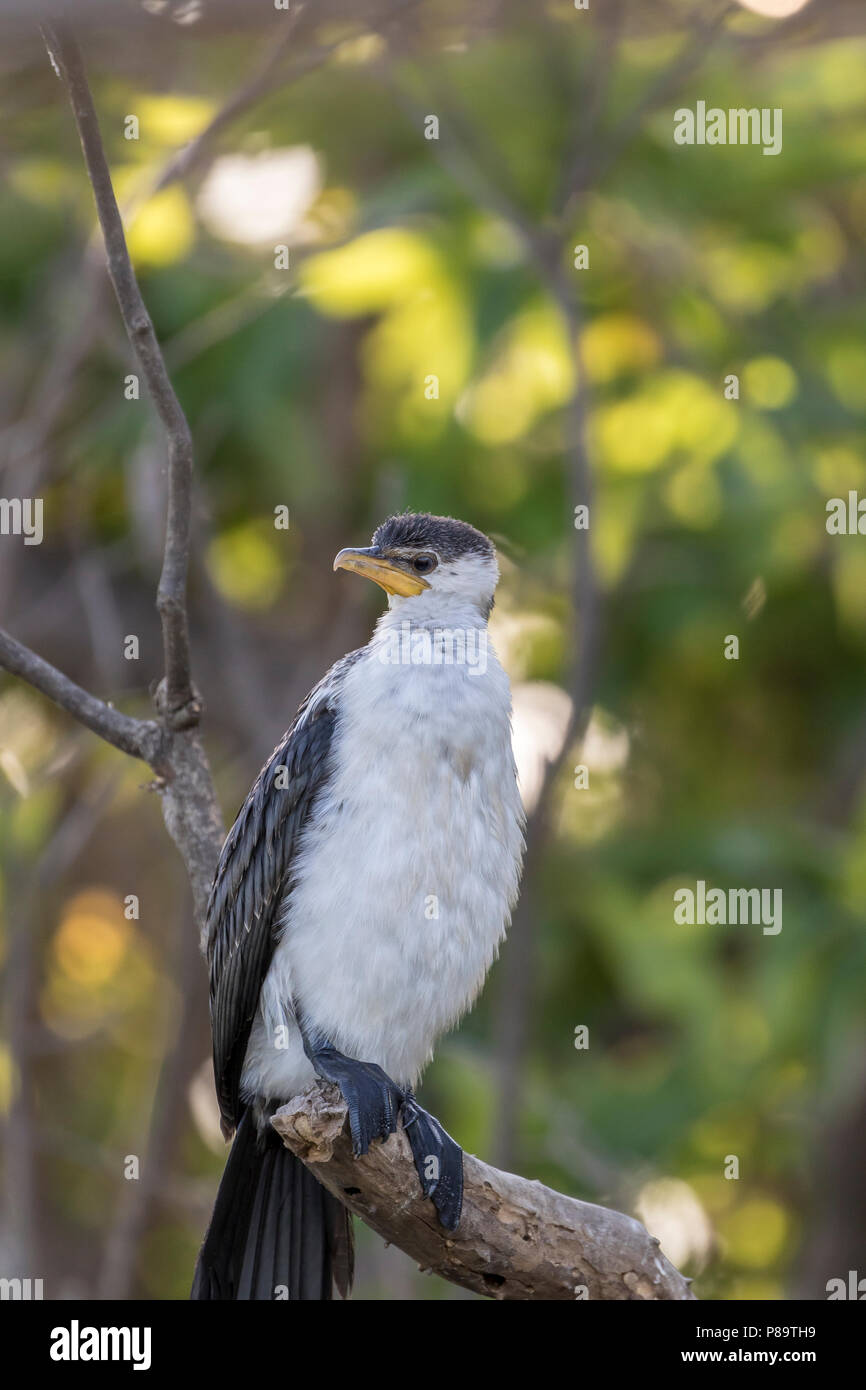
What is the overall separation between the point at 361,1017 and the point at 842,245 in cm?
605

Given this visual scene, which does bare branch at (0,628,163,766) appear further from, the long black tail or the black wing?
the long black tail

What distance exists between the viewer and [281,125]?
21.8 feet

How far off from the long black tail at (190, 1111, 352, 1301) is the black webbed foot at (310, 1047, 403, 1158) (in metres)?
0.45

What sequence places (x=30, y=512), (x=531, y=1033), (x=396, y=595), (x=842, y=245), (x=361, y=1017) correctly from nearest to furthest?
1. (x=361, y=1017)
2. (x=396, y=595)
3. (x=30, y=512)
4. (x=531, y=1033)
5. (x=842, y=245)

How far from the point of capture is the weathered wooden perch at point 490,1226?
316cm

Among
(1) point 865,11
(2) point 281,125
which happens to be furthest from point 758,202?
(2) point 281,125

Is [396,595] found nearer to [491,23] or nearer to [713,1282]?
[491,23]

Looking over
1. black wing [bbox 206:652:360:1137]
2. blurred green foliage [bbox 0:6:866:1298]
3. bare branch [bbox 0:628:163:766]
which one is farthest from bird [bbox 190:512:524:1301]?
blurred green foliage [bbox 0:6:866:1298]

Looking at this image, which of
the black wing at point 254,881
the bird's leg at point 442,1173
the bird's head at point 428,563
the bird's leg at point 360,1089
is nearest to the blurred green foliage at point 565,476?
the bird's head at point 428,563

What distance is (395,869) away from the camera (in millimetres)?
3494

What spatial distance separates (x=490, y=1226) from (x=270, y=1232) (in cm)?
71

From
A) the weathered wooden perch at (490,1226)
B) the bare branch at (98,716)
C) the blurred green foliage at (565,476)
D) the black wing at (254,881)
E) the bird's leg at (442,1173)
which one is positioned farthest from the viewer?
the blurred green foliage at (565,476)

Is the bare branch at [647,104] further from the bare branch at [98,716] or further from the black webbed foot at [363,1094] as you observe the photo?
the black webbed foot at [363,1094]

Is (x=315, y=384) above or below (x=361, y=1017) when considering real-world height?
above
